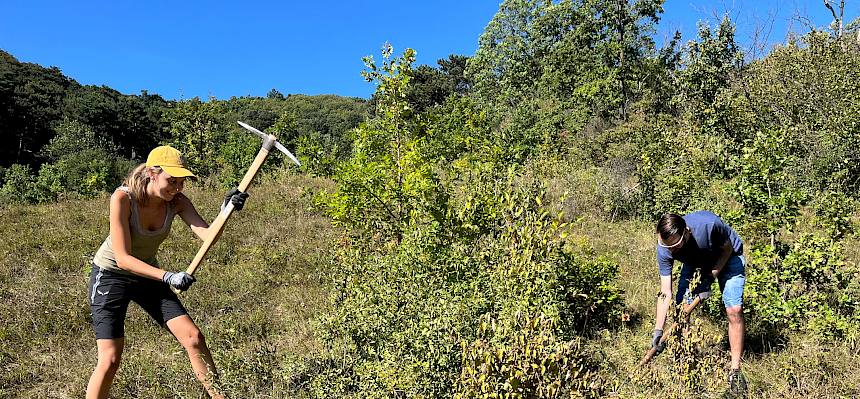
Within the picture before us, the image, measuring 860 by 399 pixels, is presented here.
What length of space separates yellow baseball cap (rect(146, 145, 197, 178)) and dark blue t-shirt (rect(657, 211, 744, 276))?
3.04 metres

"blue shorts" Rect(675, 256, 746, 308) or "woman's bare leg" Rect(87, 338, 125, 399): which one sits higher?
"blue shorts" Rect(675, 256, 746, 308)

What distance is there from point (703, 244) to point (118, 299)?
3.61 metres

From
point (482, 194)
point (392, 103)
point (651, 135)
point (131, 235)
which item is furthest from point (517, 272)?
point (651, 135)

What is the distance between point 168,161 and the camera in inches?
116

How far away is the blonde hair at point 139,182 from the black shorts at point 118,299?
0.46 metres

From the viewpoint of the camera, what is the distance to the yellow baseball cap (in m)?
2.92

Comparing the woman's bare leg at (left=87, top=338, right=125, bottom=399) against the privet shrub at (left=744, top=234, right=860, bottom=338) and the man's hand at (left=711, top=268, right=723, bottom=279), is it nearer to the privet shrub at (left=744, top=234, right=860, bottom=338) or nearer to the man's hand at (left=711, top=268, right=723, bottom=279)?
the man's hand at (left=711, top=268, right=723, bottom=279)

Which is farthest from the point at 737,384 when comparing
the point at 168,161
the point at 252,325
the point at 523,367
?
the point at 252,325

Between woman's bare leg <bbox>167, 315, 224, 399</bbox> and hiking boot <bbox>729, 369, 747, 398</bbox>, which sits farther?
hiking boot <bbox>729, 369, 747, 398</bbox>

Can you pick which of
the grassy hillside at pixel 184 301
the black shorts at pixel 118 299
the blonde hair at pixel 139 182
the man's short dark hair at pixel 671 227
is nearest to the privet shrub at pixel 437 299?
the grassy hillside at pixel 184 301

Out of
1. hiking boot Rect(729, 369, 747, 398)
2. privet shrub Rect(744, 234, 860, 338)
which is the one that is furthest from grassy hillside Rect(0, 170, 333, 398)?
privet shrub Rect(744, 234, 860, 338)

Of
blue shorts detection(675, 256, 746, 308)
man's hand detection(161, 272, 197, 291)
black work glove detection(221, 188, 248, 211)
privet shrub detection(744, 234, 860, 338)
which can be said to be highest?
privet shrub detection(744, 234, 860, 338)

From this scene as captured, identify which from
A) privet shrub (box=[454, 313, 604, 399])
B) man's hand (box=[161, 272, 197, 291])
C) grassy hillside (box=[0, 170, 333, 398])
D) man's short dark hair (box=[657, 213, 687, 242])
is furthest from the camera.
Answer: grassy hillside (box=[0, 170, 333, 398])

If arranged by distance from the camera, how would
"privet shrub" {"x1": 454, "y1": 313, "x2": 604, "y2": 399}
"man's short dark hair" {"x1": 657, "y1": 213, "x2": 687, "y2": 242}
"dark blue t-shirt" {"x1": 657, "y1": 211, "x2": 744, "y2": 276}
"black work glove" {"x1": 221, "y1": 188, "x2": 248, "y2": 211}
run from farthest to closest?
"dark blue t-shirt" {"x1": 657, "y1": 211, "x2": 744, "y2": 276}, "man's short dark hair" {"x1": 657, "y1": 213, "x2": 687, "y2": 242}, "black work glove" {"x1": 221, "y1": 188, "x2": 248, "y2": 211}, "privet shrub" {"x1": 454, "y1": 313, "x2": 604, "y2": 399}
